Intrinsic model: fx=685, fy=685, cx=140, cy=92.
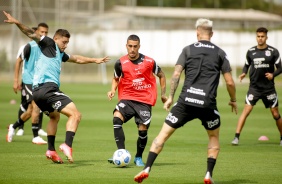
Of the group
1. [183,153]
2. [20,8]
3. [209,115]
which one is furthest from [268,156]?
[20,8]

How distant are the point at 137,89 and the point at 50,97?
1.63 meters

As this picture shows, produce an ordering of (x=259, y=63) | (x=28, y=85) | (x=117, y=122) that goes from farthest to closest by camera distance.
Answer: (x=28, y=85)
(x=259, y=63)
(x=117, y=122)

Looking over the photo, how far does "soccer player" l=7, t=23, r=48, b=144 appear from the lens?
15.8 m

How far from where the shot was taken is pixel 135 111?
12414 mm

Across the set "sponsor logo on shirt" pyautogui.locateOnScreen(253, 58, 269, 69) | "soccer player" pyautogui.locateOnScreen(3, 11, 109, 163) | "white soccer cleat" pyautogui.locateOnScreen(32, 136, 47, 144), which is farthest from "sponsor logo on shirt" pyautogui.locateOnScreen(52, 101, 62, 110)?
"sponsor logo on shirt" pyautogui.locateOnScreen(253, 58, 269, 69)

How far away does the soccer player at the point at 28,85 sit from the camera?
51.7ft

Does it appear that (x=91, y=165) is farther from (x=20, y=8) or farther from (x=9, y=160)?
(x=20, y=8)

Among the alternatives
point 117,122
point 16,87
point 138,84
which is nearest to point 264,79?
point 138,84

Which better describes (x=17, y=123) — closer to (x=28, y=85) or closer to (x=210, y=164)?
(x=28, y=85)

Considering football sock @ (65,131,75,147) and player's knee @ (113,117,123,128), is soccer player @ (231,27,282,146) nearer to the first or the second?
player's knee @ (113,117,123,128)

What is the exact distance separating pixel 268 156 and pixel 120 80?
3.40 m

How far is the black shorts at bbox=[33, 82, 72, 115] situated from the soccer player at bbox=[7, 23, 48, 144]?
3517 mm

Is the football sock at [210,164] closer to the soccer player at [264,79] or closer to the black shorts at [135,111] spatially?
the black shorts at [135,111]

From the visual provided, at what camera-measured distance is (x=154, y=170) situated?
1152 centimetres
